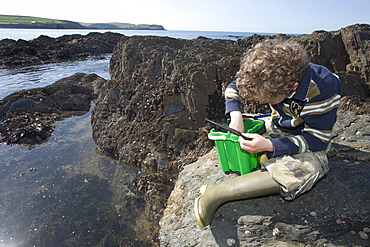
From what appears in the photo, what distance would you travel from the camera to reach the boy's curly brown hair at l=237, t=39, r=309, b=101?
6.44 ft

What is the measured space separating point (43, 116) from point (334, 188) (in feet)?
29.2

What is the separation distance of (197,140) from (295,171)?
2.71 m

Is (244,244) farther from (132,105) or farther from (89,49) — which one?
(89,49)

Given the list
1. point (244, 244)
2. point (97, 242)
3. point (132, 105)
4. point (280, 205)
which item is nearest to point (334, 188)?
point (280, 205)

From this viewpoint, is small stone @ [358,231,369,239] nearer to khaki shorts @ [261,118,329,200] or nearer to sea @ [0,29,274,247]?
khaki shorts @ [261,118,329,200]

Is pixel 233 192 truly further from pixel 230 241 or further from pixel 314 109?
pixel 314 109

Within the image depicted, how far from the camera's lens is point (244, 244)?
2.24 metres

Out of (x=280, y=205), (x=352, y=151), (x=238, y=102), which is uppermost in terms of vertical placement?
(x=238, y=102)

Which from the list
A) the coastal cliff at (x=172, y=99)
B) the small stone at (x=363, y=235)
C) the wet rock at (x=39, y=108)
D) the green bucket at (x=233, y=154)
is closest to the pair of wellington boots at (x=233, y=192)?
the green bucket at (x=233, y=154)

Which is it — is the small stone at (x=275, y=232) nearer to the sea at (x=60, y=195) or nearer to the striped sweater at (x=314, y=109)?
the striped sweater at (x=314, y=109)

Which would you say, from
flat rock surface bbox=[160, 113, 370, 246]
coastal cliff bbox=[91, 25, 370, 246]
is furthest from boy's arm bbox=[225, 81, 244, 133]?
coastal cliff bbox=[91, 25, 370, 246]

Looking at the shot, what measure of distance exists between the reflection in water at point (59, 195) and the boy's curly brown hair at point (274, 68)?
274 centimetres

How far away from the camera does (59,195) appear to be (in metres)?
4.25

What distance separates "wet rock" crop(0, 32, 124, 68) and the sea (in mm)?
19987
